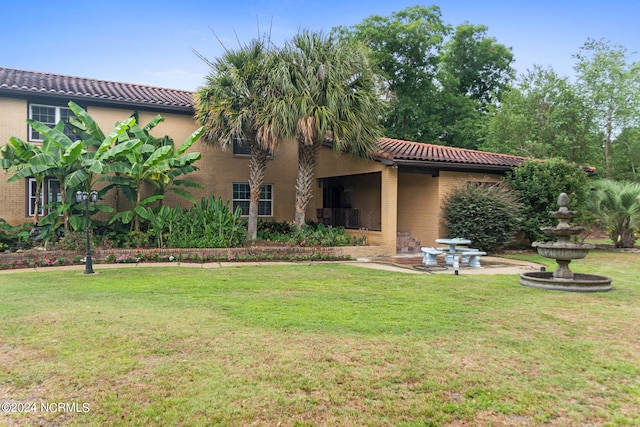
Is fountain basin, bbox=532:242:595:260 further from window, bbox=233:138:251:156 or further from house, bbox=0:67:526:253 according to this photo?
window, bbox=233:138:251:156

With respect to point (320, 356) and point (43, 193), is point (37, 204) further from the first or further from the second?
point (320, 356)

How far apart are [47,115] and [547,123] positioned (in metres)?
25.7

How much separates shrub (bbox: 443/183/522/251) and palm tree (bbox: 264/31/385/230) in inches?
166

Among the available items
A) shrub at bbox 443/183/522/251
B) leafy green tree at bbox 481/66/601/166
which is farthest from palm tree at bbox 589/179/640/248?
leafy green tree at bbox 481/66/601/166

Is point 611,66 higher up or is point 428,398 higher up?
point 611,66

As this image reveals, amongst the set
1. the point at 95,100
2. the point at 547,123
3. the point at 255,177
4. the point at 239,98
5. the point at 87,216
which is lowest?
the point at 87,216

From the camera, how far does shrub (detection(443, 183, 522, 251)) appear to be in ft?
53.1

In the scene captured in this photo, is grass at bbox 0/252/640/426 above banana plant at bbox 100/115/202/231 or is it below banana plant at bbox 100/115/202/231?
below

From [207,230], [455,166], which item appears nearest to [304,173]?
[207,230]

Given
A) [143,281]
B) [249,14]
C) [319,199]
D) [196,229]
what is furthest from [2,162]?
[319,199]

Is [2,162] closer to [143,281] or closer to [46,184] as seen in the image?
[46,184]

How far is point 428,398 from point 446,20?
3569 centimetres

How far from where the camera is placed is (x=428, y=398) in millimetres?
4016

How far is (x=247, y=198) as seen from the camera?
19.8 meters
